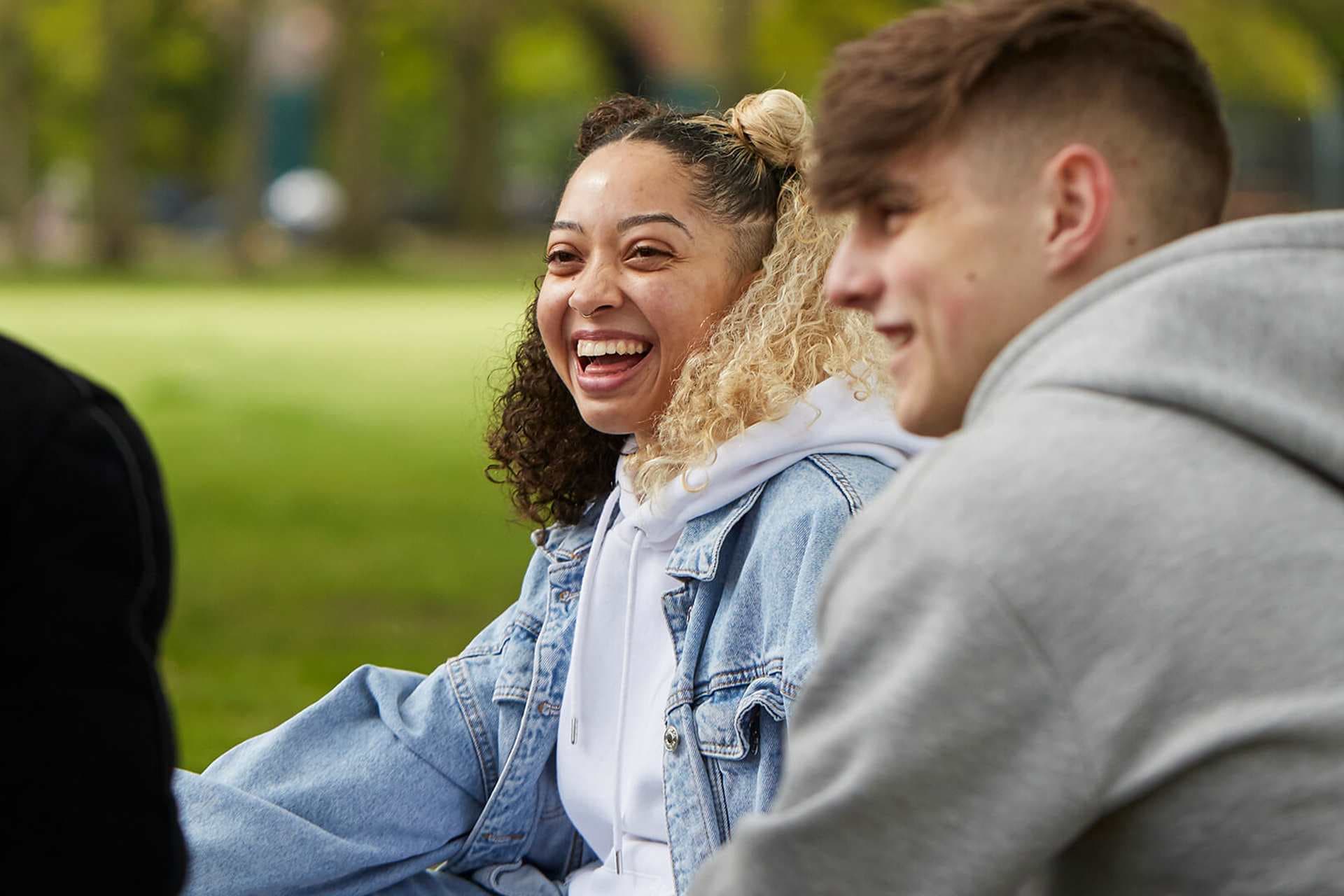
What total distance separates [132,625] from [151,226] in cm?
5316

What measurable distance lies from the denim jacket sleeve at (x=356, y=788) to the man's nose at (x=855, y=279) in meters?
1.42

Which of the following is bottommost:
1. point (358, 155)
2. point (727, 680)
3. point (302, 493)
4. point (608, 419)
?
point (302, 493)

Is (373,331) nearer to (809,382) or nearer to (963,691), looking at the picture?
(809,382)

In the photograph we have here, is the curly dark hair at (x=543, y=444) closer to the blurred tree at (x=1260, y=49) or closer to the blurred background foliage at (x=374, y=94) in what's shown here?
the blurred background foliage at (x=374, y=94)

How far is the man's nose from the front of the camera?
1.78 m

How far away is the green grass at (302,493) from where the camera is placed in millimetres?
6984

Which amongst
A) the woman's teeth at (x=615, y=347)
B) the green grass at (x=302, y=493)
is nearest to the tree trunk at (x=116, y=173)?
the green grass at (x=302, y=493)

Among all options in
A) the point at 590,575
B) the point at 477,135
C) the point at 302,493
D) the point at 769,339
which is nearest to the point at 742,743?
the point at 590,575

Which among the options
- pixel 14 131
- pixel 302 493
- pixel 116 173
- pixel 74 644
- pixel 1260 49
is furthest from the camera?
pixel 14 131

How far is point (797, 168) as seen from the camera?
3.11 metres

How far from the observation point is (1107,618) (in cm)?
142

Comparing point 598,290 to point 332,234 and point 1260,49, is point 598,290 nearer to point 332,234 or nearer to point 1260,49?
→ point 1260,49

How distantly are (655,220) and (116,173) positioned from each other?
35201 millimetres

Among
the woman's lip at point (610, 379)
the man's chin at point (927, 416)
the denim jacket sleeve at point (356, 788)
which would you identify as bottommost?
the denim jacket sleeve at point (356, 788)
